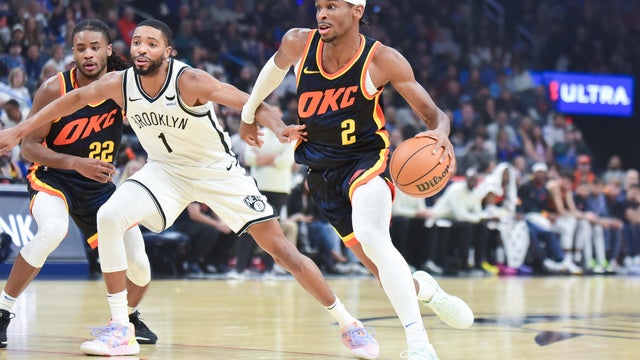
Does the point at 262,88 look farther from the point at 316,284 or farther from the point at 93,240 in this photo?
the point at 93,240

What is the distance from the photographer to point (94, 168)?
564 centimetres

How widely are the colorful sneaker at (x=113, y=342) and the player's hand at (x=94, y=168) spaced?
2.67 feet

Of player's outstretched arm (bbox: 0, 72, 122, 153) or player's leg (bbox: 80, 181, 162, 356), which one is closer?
player's leg (bbox: 80, 181, 162, 356)

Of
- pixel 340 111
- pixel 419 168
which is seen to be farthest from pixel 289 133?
pixel 419 168

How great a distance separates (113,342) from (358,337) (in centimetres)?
125

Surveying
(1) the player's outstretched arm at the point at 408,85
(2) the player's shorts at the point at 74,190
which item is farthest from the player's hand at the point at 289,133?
(2) the player's shorts at the point at 74,190

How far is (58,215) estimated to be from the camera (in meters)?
5.76

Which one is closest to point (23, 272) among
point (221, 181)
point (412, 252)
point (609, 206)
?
point (221, 181)

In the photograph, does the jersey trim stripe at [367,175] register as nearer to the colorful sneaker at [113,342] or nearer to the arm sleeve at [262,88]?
the arm sleeve at [262,88]

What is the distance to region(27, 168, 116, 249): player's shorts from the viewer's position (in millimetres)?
5918

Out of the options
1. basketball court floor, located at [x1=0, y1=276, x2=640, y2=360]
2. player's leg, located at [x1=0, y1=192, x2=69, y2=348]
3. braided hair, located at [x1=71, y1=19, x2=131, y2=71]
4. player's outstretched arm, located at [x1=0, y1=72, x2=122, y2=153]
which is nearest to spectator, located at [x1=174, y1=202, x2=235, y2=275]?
basketball court floor, located at [x1=0, y1=276, x2=640, y2=360]

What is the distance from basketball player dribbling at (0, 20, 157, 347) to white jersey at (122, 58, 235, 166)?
0.29 meters

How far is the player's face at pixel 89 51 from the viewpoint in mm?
6004

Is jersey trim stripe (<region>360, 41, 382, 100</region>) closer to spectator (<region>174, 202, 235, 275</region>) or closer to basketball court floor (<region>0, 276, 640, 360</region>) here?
basketball court floor (<region>0, 276, 640, 360</region>)
